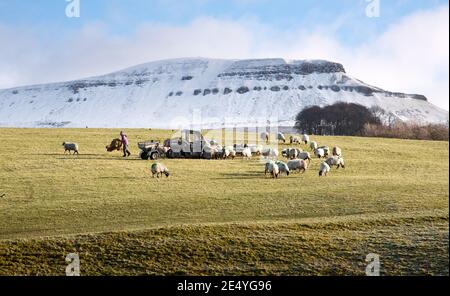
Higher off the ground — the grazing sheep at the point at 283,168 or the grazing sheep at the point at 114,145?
the grazing sheep at the point at 114,145

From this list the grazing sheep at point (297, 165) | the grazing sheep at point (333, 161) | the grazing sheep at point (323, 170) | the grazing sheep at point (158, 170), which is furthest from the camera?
the grazing sheep at point (333, 161)

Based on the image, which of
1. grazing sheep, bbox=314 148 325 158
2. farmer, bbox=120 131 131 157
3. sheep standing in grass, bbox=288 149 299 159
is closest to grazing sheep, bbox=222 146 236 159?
sheep standing in grass, bbox=288 149 299 159

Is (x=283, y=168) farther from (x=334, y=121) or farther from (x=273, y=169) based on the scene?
(x=334, y=121)

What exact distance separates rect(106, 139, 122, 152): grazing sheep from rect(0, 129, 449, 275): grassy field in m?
5.86

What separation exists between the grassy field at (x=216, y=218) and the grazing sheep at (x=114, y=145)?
19.2 feet

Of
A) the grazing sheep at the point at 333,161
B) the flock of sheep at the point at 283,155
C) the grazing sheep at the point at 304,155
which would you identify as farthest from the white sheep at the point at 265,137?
the grazing sheep at the point at 333,161

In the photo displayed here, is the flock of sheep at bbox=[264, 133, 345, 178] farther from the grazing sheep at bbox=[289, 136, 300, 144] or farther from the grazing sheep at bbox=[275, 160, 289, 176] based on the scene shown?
the grazing sheep at bbox=[289, 136, 300, 144]

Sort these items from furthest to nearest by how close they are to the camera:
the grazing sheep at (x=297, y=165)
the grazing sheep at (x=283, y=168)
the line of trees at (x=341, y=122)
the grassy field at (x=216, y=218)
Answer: the line of trees at (x=341, y=122)
the grazing sheep at (x=297, y=165)
the grazing sheep at (x=283, y=168)
the grassy field at (x=216, y=218)

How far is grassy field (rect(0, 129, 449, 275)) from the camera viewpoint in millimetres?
15922

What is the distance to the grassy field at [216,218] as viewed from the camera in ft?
52.2

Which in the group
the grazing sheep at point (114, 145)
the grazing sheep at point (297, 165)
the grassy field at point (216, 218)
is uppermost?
the grazing sheep at point (114, 145)

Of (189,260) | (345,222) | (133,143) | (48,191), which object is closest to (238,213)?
(345,222)

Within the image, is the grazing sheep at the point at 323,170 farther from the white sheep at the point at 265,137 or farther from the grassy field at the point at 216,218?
the white sheep at the point at 265,137
